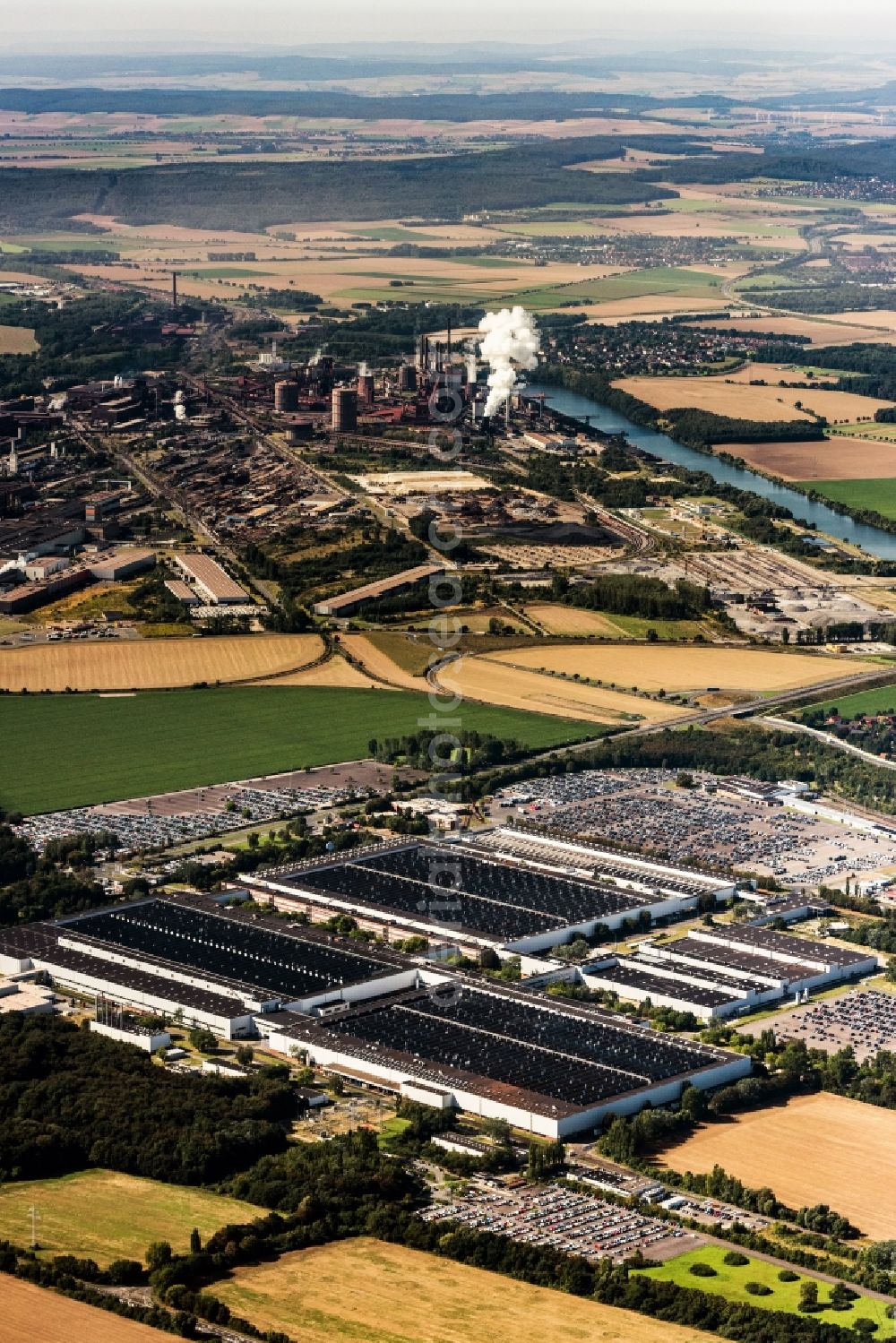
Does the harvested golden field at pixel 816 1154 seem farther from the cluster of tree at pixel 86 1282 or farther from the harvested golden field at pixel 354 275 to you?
the harvested golden field at pixel 354 275

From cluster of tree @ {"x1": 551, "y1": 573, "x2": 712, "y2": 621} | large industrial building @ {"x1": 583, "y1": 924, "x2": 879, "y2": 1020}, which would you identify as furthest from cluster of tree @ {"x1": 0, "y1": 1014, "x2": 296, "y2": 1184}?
cluster of tree @ {"x1": 551, "y1": 573, "x2": 712, "y2": 621}

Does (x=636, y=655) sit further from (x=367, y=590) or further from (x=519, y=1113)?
(x=519, y=1113)

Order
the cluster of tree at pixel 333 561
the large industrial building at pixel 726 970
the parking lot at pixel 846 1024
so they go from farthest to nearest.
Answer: the cluster of tree at pixel 333 561 < the large industrial building at pixel 726 970 < the parking lot at pixel 846 1024

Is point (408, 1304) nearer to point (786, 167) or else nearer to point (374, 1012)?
point (374, 1012)

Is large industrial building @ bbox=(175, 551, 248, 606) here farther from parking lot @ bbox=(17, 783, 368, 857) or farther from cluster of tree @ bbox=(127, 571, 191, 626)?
parking lot @ bbox=(17, 783, 368, 857)

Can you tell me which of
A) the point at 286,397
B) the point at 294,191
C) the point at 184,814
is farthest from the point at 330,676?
the point at 294,191

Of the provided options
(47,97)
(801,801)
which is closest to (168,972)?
(801,801)

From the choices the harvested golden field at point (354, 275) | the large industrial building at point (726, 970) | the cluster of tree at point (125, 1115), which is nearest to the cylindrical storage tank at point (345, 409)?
the harvested golden field at point (354, 275)
